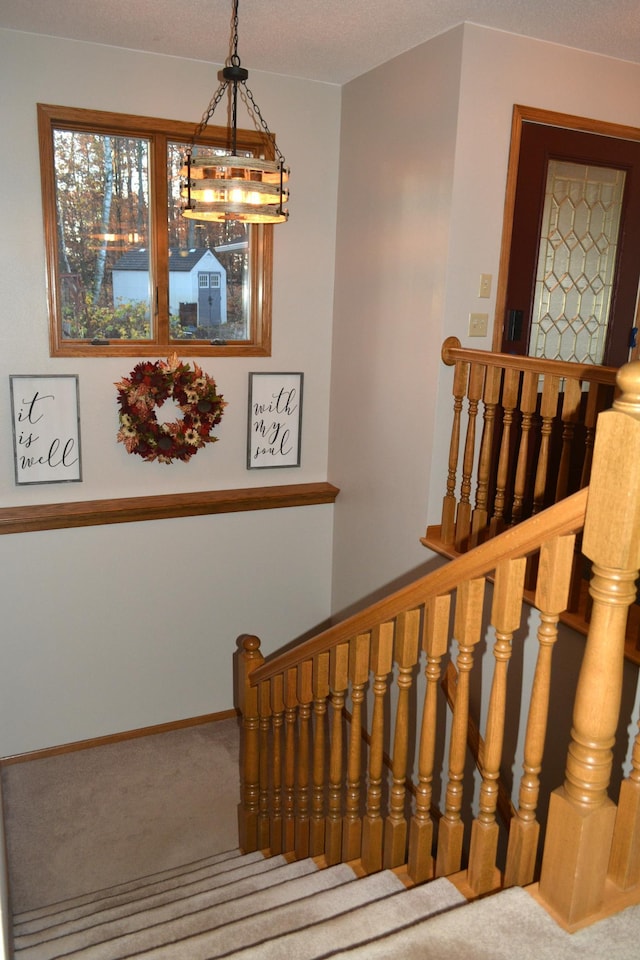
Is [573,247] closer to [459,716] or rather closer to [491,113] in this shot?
[491,113]

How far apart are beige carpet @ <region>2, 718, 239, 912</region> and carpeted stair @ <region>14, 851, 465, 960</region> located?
0.74 feet

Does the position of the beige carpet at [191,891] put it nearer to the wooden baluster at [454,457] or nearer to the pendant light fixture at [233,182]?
the wooden baluster at [454,457]

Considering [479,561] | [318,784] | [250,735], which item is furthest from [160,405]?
[479,561]

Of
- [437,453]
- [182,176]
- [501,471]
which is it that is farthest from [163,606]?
[182,176]

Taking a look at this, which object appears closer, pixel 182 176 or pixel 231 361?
pixel 182 176

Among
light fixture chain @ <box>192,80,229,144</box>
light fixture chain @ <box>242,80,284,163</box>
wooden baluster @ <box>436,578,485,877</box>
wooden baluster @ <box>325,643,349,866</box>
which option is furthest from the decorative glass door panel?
wooden baluster @ <box>436,578,485,877</box>

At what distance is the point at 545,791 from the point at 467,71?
2.80m

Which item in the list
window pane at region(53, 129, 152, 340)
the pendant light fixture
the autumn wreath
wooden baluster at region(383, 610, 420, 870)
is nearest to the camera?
wooden baluster at region(383, 610, 420, 870)

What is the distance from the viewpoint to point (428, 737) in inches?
73.8

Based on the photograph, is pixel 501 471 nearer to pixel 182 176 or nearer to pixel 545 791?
pixel 545 791

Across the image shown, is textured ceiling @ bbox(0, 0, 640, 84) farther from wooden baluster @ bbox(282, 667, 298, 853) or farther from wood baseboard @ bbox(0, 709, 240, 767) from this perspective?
wood baseboard @ bbox(0, 709, 240, 767)

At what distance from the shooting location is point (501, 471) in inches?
119

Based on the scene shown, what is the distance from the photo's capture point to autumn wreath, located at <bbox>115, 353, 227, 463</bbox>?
12.5 ft

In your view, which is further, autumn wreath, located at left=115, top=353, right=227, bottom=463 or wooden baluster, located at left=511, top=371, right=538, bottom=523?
autumn wreath, located at left=115, top=353, right=227, bottom=463
